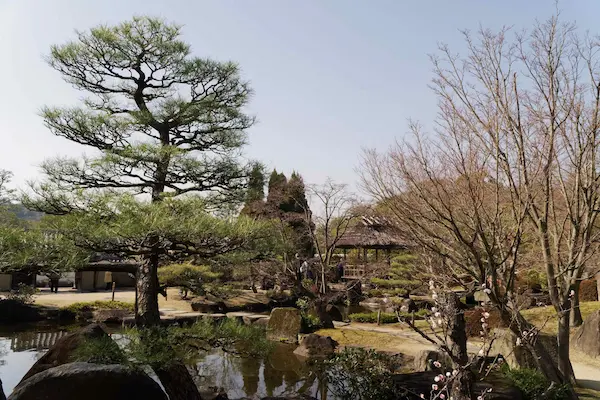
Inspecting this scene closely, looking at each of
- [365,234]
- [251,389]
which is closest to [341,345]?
[251,389]

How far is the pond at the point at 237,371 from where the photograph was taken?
763 centimetres

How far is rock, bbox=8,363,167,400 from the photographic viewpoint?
4.52 m

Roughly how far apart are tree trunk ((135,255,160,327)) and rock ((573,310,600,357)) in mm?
8794

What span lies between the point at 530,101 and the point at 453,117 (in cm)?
111

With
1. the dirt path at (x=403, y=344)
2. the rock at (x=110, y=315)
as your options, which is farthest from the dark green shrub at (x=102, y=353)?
the rock at (x=110, y=315)

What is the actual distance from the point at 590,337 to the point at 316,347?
587 centimetres

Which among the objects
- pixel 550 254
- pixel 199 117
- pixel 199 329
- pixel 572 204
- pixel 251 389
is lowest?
pixel 251 389

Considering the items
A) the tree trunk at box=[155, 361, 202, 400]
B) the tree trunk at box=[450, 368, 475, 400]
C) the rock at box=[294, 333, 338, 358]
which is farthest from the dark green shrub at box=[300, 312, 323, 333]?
the tree trunk at box=[450, 368, 475, 400]

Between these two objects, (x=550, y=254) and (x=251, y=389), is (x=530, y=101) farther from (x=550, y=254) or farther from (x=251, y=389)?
(x=251, y=389)

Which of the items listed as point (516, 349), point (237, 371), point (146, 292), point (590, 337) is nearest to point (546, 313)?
point (590, 337)

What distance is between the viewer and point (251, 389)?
7766 millimetres

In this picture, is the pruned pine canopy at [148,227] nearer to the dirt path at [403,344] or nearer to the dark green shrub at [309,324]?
the dirt path at [403,344]

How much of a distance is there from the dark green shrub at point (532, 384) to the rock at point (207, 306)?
11333mm

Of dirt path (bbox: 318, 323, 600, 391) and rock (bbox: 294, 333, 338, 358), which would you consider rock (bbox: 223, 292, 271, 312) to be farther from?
rock (bbox: 294, 333, 338, 358)
